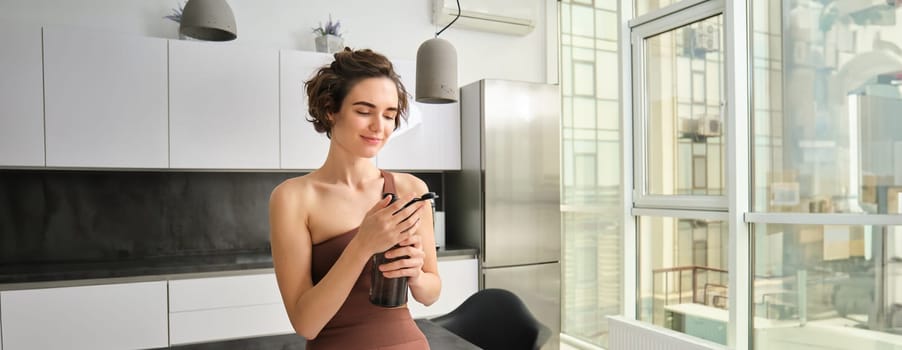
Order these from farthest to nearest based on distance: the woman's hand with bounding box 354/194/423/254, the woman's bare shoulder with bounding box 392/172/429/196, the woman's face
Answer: the woman's bare shoulder with bounding box 392/172/429/196 → the woman's face → the woman's hand with bounding box 354/194/423/254

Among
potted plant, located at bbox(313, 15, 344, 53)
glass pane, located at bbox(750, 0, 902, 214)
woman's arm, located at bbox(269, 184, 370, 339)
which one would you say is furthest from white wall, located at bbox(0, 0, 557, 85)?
woman's arm, located at bbox(269, 184, 370, 339)

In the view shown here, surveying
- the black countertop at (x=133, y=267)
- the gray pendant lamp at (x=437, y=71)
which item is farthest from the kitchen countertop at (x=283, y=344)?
the black countertop at (x=133, y=267)

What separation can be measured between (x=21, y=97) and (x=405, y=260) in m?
2.68

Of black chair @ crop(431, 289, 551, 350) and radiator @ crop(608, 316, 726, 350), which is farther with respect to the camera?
radiator @ crop(608, 316, 726, 350)

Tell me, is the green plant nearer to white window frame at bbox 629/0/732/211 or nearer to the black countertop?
the black countertop

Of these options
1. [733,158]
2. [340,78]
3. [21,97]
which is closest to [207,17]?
[340,78]

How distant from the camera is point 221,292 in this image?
296 cm

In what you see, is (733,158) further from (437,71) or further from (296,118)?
(296,118)

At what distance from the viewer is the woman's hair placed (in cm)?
113

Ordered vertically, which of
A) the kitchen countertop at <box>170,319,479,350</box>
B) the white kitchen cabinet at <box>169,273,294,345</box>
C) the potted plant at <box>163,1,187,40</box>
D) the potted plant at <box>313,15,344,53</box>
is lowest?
the white kitchen cabinet at <box>169,273,294,345</box>

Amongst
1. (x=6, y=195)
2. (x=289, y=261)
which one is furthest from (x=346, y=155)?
(x=6, y=195)

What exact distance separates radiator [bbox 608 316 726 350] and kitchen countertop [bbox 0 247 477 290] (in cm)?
105

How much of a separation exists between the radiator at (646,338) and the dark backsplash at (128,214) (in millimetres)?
2105

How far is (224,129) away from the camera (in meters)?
3.16
